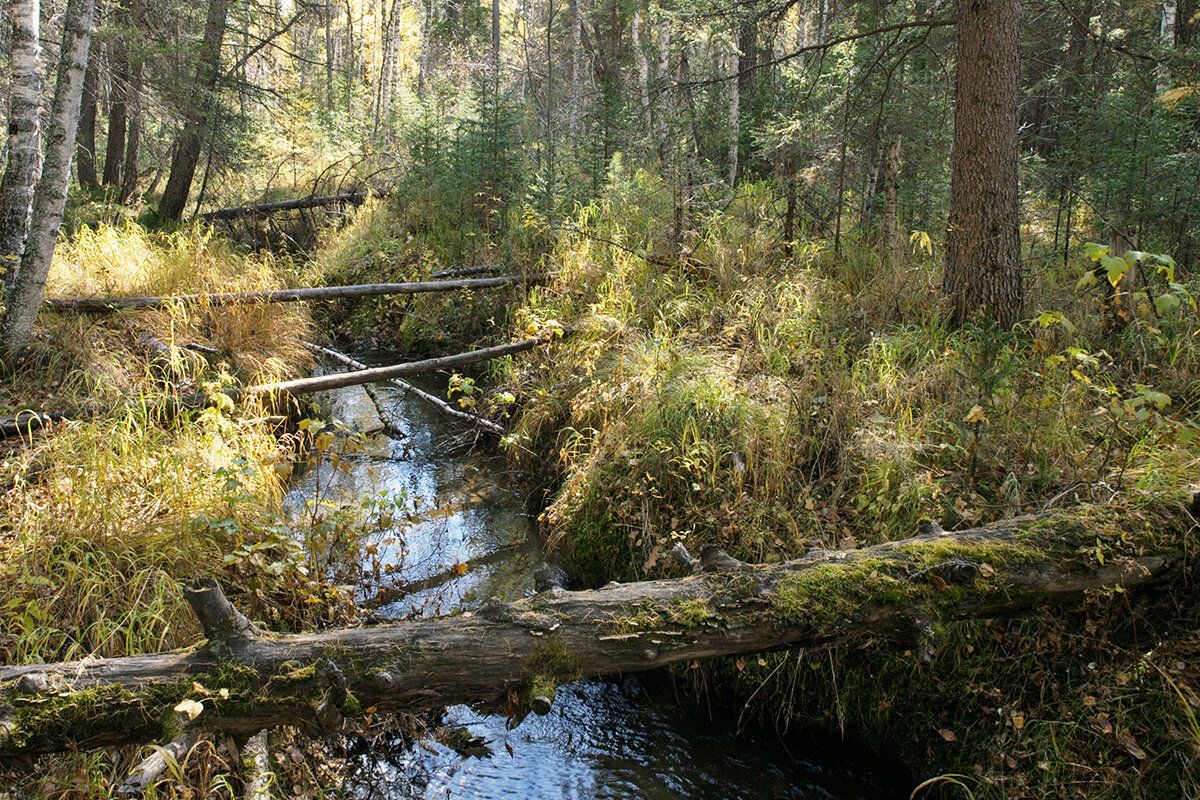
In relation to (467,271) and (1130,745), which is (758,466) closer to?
(1130,745)

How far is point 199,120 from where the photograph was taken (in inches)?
458

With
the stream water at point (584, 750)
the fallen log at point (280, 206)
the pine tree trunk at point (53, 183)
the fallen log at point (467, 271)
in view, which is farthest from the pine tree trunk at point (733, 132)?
the pine tree trunk at point (53, 183)

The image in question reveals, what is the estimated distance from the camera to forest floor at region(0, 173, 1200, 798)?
122 inches

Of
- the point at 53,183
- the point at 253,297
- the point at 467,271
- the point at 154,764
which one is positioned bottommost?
the point at 154,764

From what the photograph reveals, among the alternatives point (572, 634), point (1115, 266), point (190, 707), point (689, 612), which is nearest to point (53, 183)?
point (190, 707)

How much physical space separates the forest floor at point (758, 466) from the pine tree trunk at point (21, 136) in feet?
2.45

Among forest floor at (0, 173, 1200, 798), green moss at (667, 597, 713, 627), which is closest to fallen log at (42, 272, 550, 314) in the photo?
forest floor at (0, 173, 1200, 798)

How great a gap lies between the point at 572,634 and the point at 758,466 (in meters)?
2.14

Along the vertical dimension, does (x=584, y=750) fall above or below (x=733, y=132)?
below

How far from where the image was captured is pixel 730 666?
394 cm

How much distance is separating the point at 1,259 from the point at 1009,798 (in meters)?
7.42

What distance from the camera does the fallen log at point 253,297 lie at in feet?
21.0

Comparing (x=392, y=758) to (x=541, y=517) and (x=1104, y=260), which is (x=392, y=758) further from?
(x=1104, y=260)

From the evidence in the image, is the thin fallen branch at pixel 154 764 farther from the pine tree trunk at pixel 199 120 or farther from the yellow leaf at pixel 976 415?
the pine tree trunk at pixel 199 120
